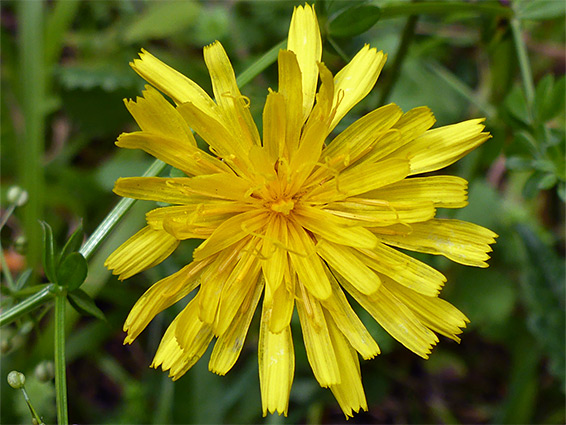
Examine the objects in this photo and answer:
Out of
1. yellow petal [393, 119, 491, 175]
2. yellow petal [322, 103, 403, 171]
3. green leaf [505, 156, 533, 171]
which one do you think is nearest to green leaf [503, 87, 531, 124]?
green leaf [505, 156, 533, 171]

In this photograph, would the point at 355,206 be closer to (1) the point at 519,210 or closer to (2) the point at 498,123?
(2) the point at 498,123

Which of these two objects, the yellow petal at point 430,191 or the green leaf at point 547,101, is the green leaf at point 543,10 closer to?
the green leaf at point 547,101

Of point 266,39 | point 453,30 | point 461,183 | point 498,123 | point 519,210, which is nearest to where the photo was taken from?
point 461,183

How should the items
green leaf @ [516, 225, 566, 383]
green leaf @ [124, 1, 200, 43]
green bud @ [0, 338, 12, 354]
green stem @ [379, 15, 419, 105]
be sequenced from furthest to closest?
green leaf @ [124, 1, 200, 43] → green leaf @ [516, 225, 566, 383] → green stem @ [379, 15, 419, 105] → green bud @ [0, 338, 12, 354]

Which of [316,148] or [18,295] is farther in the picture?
[18,295]

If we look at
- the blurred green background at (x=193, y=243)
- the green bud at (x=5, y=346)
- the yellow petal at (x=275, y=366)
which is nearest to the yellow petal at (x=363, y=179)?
the yellow petal at (x=275, y=366)

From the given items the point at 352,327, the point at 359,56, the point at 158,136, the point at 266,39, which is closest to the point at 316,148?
the point at 359,56

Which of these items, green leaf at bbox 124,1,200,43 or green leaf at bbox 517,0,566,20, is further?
green leaf at bbox 124,1,200,43

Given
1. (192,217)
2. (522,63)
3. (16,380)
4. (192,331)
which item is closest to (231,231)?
(192,217)

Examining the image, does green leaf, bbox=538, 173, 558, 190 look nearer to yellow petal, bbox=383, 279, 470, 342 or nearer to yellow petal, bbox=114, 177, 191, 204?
yellow petal, bbox=383, 279, 470, 342
